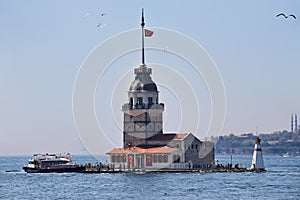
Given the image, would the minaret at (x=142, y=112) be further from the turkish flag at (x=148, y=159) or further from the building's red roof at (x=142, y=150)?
the turkish flag at (x=148, y=159)

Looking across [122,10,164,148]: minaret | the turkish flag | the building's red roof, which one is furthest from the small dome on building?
the turkish flag

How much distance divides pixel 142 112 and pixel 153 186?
33602 millimetres

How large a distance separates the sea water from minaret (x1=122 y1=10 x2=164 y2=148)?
8854mm

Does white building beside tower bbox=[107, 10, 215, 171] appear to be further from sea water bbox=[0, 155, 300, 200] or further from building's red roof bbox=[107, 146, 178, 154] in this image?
sea water bbox=[0, 155, 300, 200]

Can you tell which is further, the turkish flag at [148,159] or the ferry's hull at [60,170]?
the ferry's hull at [60,170]

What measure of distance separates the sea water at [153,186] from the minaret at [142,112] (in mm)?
8854

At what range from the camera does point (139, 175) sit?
134m

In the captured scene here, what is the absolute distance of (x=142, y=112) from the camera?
5714 inches

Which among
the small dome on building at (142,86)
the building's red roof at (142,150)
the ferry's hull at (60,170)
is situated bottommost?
the ferry's hull at (60,170)

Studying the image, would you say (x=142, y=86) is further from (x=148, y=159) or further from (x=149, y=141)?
(x=148, y=159)

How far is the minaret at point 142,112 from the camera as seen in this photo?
5728 inches

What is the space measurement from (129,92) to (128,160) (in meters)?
11.8

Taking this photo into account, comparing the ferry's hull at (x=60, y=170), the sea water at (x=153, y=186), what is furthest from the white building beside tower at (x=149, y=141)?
the ferry's hull at (x=60, y=170)

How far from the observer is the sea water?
99.7 m
